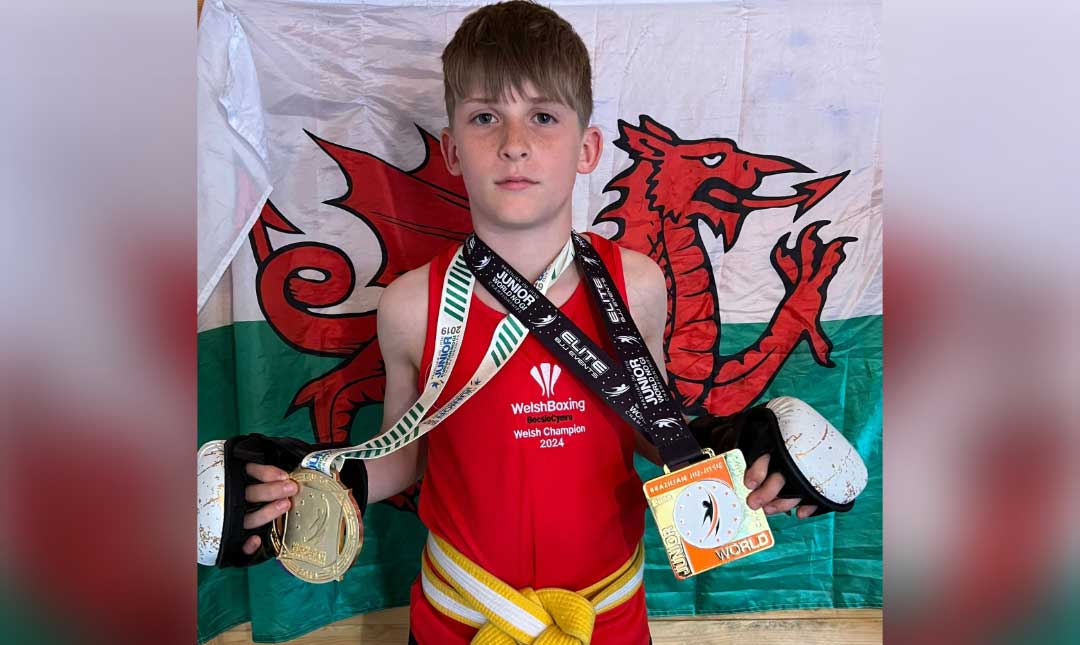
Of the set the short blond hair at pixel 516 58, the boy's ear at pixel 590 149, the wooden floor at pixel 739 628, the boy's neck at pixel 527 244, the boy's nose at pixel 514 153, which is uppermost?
the short blond hair at pixel 516 58

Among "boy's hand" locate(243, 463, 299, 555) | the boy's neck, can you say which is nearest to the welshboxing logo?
the boy's neck

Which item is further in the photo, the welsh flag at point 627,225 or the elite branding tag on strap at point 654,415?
the welsh flag at point 627,225

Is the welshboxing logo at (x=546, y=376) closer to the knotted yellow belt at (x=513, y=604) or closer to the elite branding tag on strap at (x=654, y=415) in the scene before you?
the elite branding tag on strap at (x=654, y=415)

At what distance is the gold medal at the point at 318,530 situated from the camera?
1054 millimetres

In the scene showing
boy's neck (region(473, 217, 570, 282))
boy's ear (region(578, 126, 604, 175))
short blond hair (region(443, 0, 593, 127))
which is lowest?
boy's neck (region(473, 217, 570, 282))

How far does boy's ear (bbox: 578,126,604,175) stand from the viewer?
1.27m

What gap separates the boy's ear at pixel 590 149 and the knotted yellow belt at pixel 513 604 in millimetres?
623

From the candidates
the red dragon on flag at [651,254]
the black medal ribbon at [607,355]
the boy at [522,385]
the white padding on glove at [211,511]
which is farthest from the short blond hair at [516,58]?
the white padding on glove at [211,511]

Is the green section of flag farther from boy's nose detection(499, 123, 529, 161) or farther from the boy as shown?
boy's nose detection(499, 123, 529, 161)

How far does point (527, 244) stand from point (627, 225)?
56 cm

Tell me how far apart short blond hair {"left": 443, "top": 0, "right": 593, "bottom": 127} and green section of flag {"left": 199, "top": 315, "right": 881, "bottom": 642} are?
0.74m

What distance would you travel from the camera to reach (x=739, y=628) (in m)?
1.77
